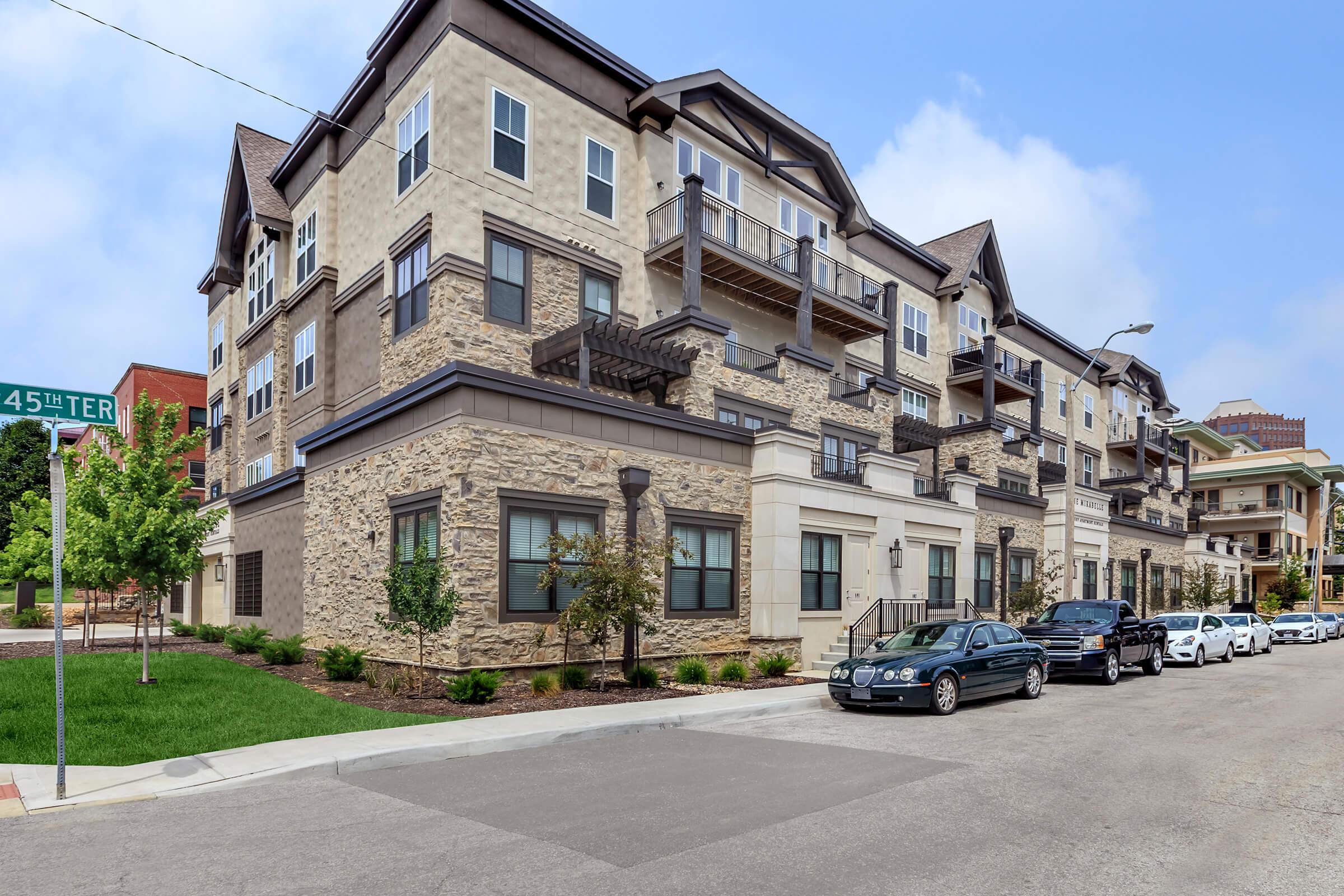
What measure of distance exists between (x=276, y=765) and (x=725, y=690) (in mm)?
8859

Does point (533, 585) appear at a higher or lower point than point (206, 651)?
higher

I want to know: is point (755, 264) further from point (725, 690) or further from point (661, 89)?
point (725, 690)

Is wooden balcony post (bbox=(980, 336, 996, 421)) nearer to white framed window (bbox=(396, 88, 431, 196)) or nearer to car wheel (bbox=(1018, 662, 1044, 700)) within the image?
car wheel (bbox=(1018, 662, 1044, 700))

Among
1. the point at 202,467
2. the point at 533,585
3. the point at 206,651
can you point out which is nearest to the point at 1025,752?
the point at 533,585

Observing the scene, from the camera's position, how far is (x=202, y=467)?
45.8 metres

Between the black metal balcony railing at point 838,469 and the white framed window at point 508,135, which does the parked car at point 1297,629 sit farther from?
the white framed window at point 508,135

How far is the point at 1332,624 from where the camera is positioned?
44250 millimetres

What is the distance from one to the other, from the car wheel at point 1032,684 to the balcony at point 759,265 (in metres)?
12.0

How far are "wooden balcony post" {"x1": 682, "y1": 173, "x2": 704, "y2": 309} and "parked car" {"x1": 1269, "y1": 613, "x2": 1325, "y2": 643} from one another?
107ft

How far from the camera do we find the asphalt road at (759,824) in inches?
243

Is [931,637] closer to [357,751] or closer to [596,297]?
[357,751]

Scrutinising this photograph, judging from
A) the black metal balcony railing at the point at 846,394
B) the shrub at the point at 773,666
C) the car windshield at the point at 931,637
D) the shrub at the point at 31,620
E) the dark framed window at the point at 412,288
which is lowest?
the shrub at the point at 31,620

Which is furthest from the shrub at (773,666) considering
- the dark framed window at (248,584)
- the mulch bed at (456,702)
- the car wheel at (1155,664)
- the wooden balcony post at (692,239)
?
the dark framed window at (248,584)

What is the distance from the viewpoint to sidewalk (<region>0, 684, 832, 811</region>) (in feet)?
29.4
